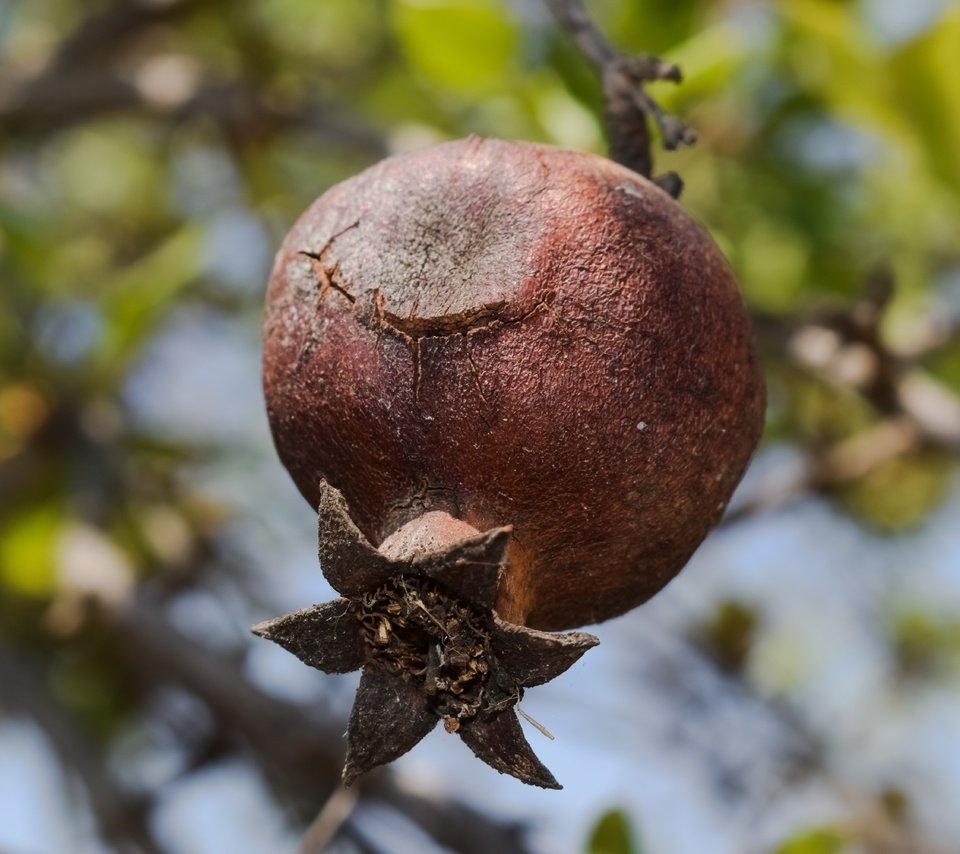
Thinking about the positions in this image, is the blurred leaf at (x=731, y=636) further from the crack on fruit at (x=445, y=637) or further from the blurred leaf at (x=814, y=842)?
the crack on fruit at (x=445, y=637)

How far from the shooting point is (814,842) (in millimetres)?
1802

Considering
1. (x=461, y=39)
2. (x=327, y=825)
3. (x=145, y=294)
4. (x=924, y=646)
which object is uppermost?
(x=461, y=39)

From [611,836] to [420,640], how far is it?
2.77 ft

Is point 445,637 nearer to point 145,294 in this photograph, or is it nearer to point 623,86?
point 623,86

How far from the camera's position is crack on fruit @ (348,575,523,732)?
3.17 feet

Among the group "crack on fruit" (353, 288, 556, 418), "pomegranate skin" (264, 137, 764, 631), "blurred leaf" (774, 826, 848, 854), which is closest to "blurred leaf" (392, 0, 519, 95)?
"pomegranate skin" (264, 137, 764, 631)

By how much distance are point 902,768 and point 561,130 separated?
1938 millimetres

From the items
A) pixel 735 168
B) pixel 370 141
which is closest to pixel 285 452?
pixel 370 141

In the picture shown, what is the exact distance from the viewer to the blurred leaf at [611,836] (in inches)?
67.1

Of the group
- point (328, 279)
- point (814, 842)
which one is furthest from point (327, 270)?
point (814, 842)

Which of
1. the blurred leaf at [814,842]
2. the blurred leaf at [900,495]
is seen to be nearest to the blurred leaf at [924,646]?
the blurred leaf at [900,495]

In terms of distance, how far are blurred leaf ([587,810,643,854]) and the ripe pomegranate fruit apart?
2.34 feet

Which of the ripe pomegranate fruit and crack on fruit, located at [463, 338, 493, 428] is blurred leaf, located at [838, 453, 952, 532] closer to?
the ripe pomegranate fruit

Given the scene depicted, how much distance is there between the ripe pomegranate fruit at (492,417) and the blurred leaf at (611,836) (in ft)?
2.34
